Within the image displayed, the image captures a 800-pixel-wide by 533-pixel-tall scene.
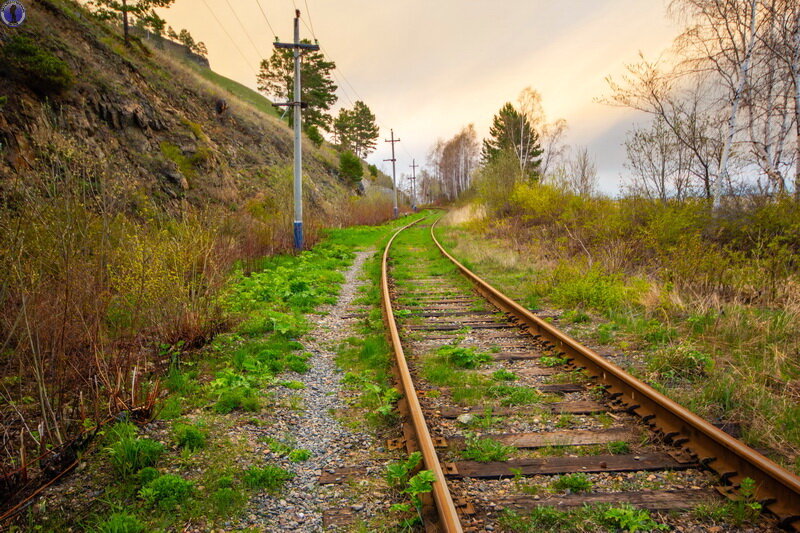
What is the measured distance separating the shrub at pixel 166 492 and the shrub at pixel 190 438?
47 cm

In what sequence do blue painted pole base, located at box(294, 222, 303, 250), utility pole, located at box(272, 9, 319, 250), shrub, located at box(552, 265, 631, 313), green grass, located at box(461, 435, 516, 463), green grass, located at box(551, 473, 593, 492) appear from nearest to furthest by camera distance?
green grass, located at box(551, 473, 593, 492), green grass, located at box(461, 435, 516, 463), shrub, located at box(552, 265, 631, 313), utility pole, located at box(272, 9, 319, 250), blue painted pole base, located at box(294, 222, 303, 250)

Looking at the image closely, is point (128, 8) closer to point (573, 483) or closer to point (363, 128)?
point (573, 483)

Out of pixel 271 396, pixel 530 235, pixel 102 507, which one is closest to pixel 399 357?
pixel 271 396

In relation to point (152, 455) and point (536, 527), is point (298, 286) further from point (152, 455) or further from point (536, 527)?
point (536, 527)

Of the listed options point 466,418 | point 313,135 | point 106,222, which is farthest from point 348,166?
point 466,418

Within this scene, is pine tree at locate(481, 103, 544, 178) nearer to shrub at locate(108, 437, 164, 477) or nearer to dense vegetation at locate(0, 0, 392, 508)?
dense vegetation at locate(0, 0, 392, 508)

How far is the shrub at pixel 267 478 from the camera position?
2943 millimetres

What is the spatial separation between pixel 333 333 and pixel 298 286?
2773 millimetres

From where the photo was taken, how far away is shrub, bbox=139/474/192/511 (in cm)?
268

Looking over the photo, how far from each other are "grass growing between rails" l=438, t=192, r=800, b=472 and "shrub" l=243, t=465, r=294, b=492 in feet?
11.1

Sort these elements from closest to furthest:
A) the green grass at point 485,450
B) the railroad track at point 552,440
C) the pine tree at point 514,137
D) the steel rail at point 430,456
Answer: the steel rail at point 430,456, the railroad track at point 552,440, the green grass at point 485,450, the pine tree at point 514,137

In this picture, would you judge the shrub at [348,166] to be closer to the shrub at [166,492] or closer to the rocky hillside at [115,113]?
the rocky hillside at [115,113]

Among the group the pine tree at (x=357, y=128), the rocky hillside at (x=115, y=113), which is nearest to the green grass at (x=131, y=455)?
the rocky hillside at (x=115, y=113)

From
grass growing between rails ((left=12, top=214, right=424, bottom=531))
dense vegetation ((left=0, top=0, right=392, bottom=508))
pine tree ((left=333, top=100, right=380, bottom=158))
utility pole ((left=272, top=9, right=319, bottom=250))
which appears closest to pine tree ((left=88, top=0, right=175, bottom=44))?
dense vegetation ((left=0, top=0, right=392, bottom=508))
